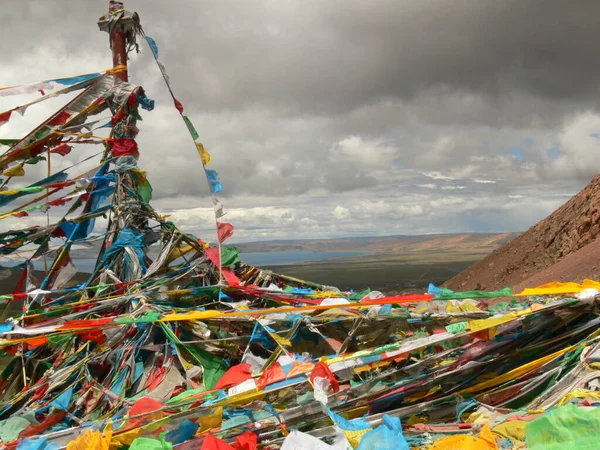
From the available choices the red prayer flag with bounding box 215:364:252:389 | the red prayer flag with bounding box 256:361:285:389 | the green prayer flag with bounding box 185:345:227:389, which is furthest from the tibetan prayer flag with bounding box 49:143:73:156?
the red prayer flag with bounding box 256:361:285:389

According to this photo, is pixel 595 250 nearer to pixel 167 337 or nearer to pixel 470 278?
pixel 470 278

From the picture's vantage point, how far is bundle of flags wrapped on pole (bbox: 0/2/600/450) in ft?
15.7

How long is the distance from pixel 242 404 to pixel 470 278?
22.3 meters

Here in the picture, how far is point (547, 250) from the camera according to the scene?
2116 cm

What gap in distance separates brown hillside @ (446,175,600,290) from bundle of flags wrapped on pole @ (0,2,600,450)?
10.1 m

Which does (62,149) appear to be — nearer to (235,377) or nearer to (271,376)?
(235,377)

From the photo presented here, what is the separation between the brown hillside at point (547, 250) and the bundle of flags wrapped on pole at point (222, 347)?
10149 mm

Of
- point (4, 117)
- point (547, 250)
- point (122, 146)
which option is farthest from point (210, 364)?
point (547, 250)

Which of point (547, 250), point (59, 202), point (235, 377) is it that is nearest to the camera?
point (235, 377)

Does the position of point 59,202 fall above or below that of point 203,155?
below

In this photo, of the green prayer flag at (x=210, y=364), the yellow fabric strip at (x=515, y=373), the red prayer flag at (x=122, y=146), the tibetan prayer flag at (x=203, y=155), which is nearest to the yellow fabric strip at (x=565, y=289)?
the yellow fabric strip at (x=515, y=373)

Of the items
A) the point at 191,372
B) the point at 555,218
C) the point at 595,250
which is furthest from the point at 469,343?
the point at 555,218

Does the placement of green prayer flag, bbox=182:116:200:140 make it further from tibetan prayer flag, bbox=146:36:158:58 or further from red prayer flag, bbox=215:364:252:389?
red prayer flag, bbox=215:364:252:389

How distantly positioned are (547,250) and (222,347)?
18800mm
